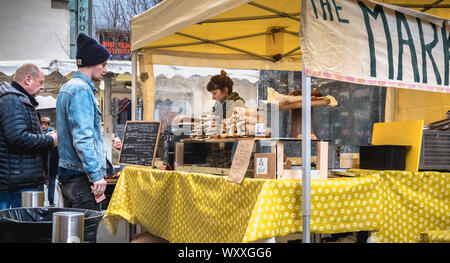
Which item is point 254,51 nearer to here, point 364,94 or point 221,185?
point 364,94

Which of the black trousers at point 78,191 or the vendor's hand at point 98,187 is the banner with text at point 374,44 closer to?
the vendor's hand at point 98,187

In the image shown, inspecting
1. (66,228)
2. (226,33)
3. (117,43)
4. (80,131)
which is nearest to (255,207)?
(66,228)

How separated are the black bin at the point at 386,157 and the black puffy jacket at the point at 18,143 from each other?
2.76 meters

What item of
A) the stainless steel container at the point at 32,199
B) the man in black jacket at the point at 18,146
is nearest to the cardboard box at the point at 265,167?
the stainless steel container at the point at 32,199

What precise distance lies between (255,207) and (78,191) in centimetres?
153

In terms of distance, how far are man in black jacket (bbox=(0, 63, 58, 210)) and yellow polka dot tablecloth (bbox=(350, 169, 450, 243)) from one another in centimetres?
277

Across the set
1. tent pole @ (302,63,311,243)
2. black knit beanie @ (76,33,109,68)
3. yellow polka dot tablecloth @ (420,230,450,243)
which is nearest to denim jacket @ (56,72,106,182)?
black knit beanie @ (76,33,109,68)

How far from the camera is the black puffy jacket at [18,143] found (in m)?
3.60

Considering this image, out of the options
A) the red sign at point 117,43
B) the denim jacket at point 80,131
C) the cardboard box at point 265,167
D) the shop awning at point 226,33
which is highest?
the red sign at point 117,43

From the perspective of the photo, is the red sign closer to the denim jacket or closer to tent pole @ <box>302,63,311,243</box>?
the denim jacket

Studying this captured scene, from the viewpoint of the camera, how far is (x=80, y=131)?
3264mm

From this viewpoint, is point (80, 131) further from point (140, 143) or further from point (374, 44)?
point (374, 44)

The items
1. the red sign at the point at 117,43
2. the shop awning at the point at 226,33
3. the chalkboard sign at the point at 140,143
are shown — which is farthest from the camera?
the red sign at the point at 117,43

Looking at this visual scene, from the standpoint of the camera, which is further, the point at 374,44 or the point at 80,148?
the point at 80,148
